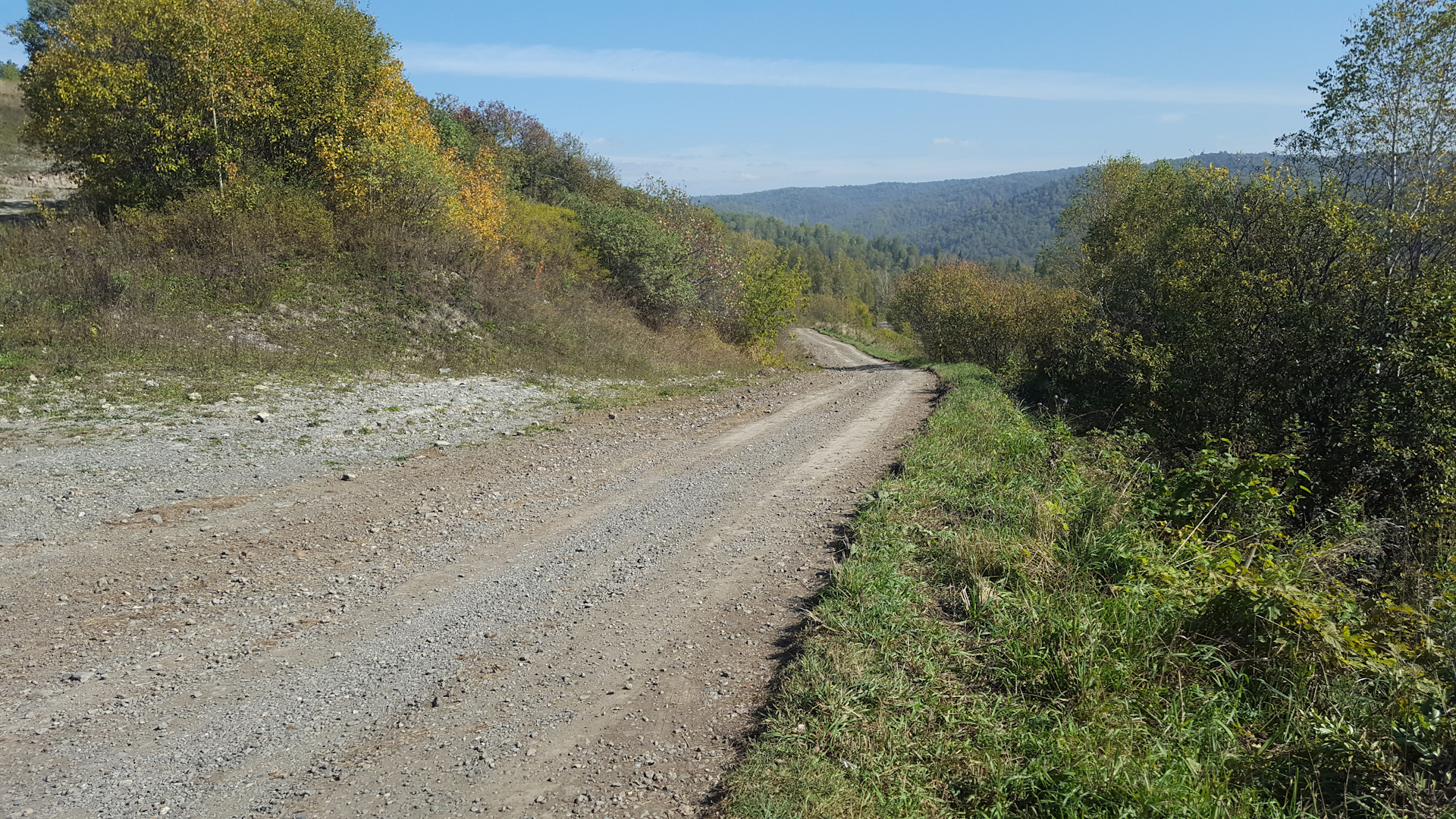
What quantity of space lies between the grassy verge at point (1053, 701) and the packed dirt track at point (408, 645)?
42 centimetres

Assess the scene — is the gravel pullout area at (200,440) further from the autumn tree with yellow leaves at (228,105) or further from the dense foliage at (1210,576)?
the autumn tree with yellow leaves at (228,105)

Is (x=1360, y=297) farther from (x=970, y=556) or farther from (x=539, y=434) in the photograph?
(x=539, y=434)

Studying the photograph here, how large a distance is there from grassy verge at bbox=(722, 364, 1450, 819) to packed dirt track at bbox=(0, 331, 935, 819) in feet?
1.39

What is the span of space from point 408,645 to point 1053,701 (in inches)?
148

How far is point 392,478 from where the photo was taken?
7.96 m

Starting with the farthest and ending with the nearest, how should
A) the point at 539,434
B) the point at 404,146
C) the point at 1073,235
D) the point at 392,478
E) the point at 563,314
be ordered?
the point at 1073,235, the point at 563,314, the point at 404,146, the point at 539,434, the point at 392,478

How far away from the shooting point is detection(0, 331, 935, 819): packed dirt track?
3.28 meters

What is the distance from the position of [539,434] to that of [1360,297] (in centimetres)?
1326

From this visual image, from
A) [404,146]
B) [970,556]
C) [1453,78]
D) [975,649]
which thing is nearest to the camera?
[975,649]

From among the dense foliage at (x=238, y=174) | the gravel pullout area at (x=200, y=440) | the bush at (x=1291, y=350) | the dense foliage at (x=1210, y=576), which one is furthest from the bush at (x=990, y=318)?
the gravel pullout area at (x=200, y=440)

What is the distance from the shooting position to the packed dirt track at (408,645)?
328 cm

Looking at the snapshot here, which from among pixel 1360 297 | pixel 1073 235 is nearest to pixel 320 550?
pixel 1360 297

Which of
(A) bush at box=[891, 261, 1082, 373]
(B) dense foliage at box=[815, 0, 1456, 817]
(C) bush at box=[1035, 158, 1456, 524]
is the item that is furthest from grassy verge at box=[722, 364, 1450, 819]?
(A) bush at box=[891, 261, 1082, 373]

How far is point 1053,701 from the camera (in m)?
3.96
